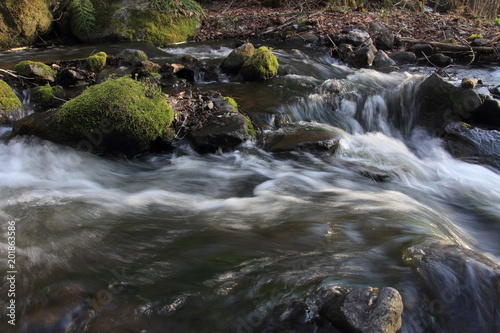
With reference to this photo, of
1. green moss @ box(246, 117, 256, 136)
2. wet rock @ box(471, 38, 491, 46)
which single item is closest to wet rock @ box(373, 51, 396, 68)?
wet rock @ box(471, 38, 491, 46)

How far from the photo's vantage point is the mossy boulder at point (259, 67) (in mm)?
7828

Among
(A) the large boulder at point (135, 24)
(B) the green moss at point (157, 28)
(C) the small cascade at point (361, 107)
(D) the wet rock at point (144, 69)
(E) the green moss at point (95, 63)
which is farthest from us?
(B) the green moss at point (157, 28)

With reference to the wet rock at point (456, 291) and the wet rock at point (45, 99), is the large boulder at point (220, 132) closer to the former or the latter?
the wet rock at point (45, 99)

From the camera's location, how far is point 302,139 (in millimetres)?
5383

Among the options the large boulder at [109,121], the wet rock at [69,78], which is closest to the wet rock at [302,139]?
the large boulder at [109,121]

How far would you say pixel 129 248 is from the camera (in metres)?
3.25

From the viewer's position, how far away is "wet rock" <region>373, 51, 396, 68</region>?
31.7ft

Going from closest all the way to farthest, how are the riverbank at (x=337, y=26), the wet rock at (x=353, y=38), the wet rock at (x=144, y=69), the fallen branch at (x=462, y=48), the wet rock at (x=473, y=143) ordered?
1. the wet rock at (x=473, y=143)
2. the wet rock at (x=144, y=69)
3. the fallen branch at (x=462, y=48)
4. the wet rock at (x=353, y=38)
5. the riverbank at (x=337, y=26)

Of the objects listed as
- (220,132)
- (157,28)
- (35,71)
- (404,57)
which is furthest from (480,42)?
(35,71)

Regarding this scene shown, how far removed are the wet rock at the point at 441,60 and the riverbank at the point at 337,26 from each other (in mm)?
605

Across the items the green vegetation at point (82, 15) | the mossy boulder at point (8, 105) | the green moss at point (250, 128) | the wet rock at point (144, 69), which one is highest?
the green vegetation at point (82, 15)

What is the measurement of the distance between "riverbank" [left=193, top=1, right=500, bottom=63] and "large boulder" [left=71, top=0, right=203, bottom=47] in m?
0.76

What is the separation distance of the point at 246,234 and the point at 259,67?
5.19 metres

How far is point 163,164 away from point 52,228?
1.90 metres
